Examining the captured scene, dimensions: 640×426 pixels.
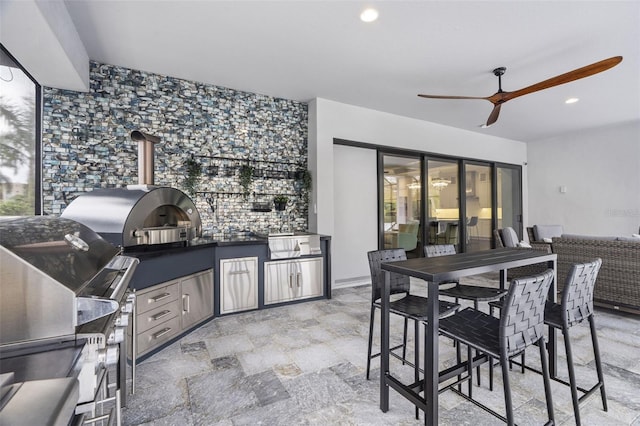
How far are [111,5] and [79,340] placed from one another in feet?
9.29

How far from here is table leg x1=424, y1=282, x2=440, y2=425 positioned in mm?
1548

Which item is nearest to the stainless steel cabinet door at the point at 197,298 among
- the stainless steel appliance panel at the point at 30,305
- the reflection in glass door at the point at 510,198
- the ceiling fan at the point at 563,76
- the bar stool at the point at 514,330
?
the stainless steel appliance panel at the point at 30,305

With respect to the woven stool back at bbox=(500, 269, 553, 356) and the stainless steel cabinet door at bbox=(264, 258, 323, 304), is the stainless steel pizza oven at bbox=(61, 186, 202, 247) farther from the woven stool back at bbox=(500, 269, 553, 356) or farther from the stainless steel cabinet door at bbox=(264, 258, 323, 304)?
the woven stool back at bbox=(500, 269, 553, 356)

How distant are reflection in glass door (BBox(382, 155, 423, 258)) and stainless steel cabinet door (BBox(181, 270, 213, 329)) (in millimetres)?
3171

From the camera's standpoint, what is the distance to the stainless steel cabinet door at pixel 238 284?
356cm

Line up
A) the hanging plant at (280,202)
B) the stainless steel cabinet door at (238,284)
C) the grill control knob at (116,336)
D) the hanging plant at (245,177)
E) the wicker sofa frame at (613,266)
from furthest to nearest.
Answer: the hanging plant at (280,202), the hanging plant at (245,177), the stainless steel cabinet door at (238,284), the wicker sofa frame at (613,266), the grill control knob at (116,336)

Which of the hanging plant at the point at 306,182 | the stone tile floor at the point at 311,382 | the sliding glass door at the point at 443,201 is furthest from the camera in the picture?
the sliding glass door at the point at 443,201

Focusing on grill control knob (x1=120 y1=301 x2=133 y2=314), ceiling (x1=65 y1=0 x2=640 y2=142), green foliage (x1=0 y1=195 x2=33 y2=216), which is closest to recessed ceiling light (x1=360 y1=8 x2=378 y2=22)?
ceiling (x1=65 y1=0 x2=640 y2=142)

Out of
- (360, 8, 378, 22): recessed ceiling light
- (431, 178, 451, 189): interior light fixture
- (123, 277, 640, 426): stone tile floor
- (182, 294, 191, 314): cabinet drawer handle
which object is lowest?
(123, 277, 640, 426): stone tile floor

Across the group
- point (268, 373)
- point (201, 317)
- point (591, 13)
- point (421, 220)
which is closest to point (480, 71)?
point (591, 13)

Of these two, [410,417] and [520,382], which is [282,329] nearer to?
[410,417]

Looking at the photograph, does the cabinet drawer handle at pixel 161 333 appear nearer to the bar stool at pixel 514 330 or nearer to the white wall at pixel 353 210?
the bar stool at pixel 514 330

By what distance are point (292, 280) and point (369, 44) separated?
2934 mm

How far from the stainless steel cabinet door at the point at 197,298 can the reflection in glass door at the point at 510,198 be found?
22.5ft
